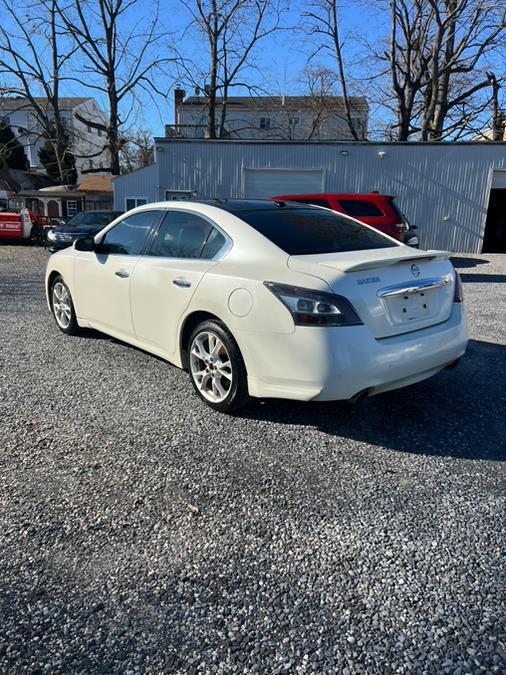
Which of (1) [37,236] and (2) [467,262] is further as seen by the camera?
(1) [37,236]

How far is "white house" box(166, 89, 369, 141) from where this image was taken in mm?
37156

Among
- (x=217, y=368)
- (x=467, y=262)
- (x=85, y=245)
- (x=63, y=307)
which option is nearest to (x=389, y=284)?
(x=217, y=368)

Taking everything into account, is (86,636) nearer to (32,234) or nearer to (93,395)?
(93,395)

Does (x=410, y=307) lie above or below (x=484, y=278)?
above

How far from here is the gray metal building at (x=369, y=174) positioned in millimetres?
17125

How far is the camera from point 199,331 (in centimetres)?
378

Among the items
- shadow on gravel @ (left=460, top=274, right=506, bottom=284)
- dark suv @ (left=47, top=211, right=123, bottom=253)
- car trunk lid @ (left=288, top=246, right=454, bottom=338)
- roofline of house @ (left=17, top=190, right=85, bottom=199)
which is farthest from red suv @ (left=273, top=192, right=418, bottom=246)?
roofline of house @ (left=17, top=190, right=85, bottom=199)

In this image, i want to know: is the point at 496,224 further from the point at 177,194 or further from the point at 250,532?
the point at 250,532

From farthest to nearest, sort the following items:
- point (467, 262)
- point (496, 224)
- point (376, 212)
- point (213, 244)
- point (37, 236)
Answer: point (37, 236) → point (496, 224) → point (467, 262) → point (376, 212) → point (213, 244)

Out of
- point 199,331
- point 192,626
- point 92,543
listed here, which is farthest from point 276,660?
point 199,331

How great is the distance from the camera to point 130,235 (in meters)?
4.74

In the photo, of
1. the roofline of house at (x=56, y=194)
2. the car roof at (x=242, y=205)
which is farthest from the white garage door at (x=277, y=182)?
the roofline of house at (x=56, y=194)

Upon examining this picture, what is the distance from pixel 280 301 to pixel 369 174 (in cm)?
1576

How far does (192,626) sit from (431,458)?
186 centimetres
